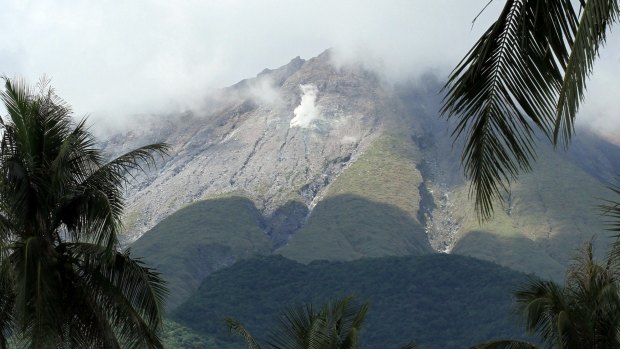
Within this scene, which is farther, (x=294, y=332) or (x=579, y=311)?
(x=294, y=332)

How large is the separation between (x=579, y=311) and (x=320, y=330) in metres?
4.98

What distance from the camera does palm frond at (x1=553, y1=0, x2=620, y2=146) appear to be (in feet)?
20.7

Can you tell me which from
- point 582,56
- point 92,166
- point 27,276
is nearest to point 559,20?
point 582,56

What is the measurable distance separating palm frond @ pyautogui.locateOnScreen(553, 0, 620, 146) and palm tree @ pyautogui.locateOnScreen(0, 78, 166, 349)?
1117 centimetres

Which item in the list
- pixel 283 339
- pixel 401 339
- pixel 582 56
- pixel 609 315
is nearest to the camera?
pixel 582 56

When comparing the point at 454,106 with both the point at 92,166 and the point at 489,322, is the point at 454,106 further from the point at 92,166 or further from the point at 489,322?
the point at 489,322

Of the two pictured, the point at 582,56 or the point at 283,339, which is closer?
the point at 582,56

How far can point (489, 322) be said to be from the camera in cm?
19812

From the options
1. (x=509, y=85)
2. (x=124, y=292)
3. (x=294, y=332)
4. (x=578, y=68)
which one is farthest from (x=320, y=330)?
(x=578, y=68)

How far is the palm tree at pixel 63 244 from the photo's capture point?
1683 cm

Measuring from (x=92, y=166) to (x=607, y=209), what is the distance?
9.84 metres

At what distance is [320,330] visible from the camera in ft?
71.1

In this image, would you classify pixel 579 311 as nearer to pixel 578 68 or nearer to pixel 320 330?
pixel 320 330

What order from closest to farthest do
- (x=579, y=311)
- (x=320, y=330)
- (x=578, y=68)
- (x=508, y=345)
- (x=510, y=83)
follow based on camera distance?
(x=578, y=68), (x=510, y=83), (x=579, y=311), (x=508, y=345), (x=320, y=330)
